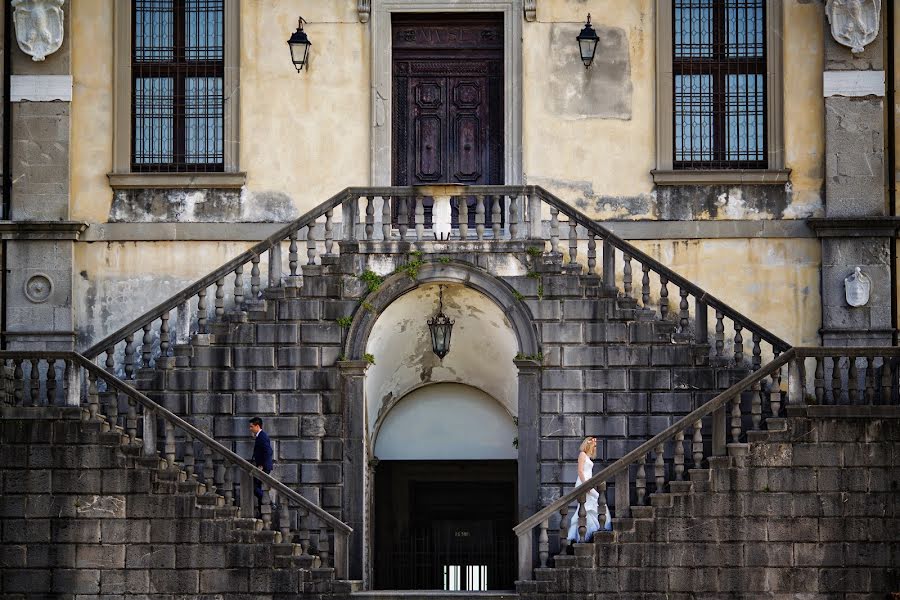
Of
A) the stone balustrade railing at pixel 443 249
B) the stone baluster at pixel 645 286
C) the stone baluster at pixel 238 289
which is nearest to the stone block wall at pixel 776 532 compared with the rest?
the stone balustrade railing at pixel 443 249

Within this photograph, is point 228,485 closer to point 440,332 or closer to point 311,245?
point 311,245

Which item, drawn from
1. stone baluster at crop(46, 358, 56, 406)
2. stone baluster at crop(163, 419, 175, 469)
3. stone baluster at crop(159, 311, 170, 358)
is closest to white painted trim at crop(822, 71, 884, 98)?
stone baluster at crop(159, 311, 170, 358)

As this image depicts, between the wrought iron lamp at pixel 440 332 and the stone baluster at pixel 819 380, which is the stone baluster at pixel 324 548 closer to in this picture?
the wrought iron lamp at pixel 440 332

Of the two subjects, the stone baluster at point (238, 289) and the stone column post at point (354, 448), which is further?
the stone baluster at point (238, 289)

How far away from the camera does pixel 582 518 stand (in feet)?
73.6

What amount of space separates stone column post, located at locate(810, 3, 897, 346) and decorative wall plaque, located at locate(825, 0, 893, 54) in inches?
0.5

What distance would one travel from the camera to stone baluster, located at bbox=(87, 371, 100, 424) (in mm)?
23062

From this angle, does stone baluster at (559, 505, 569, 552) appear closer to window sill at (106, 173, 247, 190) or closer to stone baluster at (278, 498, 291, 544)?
→ stone baluster at (278, 498, 291, 544)

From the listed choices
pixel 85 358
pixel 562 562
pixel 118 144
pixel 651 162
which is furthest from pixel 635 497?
pixel 118 144

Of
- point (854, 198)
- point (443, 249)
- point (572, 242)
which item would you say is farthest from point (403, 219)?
point (854, 198)

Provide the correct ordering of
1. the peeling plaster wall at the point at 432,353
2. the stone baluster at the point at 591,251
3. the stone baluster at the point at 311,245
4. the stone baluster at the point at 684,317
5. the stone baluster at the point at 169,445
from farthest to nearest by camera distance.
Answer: the peeling plaster wall at the point at 432,353 → the stone baluster at the point at 591,251 → the stone baluster at the point at 311,245 → the stone baluster at the point at 684,317 → the stone baluster at the point at 169,445

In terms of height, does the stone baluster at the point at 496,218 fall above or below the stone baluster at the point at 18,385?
above

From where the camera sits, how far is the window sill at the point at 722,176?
26.5 metres

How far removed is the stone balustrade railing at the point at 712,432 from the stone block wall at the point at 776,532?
0.28 m
